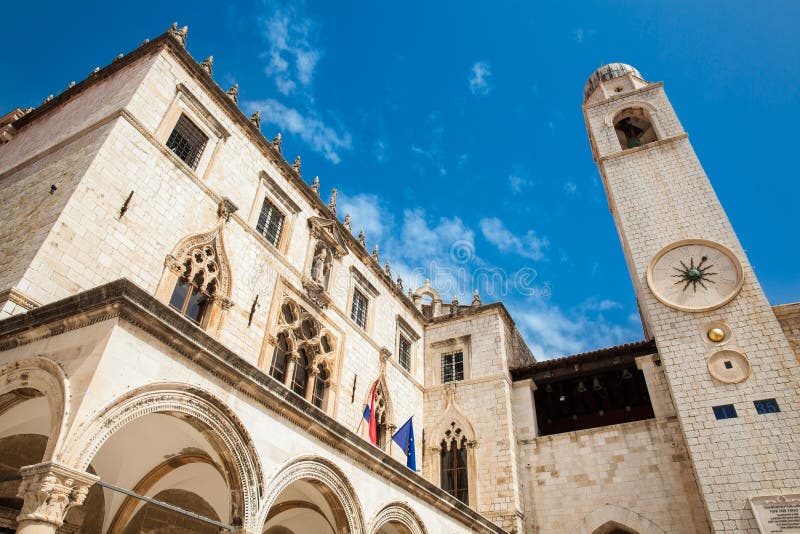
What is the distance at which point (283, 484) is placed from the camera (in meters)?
8.49

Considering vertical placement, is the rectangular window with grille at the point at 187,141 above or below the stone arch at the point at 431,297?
below

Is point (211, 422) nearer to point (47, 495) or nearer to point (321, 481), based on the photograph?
point (47, 495)

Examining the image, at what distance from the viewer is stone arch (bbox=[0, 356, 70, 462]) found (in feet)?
19.1

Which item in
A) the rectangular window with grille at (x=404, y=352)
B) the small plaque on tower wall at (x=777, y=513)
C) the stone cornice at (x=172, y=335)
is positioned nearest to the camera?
the stone cornice at (x=172, y=335)

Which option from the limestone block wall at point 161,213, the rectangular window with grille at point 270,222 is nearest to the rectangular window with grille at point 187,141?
the limestone block wall at point 161,213

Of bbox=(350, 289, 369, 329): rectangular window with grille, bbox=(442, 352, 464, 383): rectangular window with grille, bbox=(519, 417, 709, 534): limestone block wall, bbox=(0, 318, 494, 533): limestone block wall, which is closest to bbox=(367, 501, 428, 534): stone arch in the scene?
bbox=(0, 318, 494, 533): limestone block wall

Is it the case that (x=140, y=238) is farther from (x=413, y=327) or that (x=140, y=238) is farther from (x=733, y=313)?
(x=733, y=313)

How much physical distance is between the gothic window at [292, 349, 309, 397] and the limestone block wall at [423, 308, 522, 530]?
6.80 meters

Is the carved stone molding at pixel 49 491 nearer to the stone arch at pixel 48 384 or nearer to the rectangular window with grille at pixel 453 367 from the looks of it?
the stone arch at pixel 48 384

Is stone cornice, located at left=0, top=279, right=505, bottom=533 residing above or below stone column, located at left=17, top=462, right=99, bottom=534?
above

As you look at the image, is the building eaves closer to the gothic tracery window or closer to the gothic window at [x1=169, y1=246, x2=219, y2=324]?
the gothic tracery window

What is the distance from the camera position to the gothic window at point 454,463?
62.4 feet

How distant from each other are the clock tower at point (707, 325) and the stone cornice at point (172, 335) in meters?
10.8

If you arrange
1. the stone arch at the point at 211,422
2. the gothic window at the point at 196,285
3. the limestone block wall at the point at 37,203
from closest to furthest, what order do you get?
the stone arch at the point at 211,422
the limestone block wall at the point at 37,203
the gothic window at the point at 196,285
